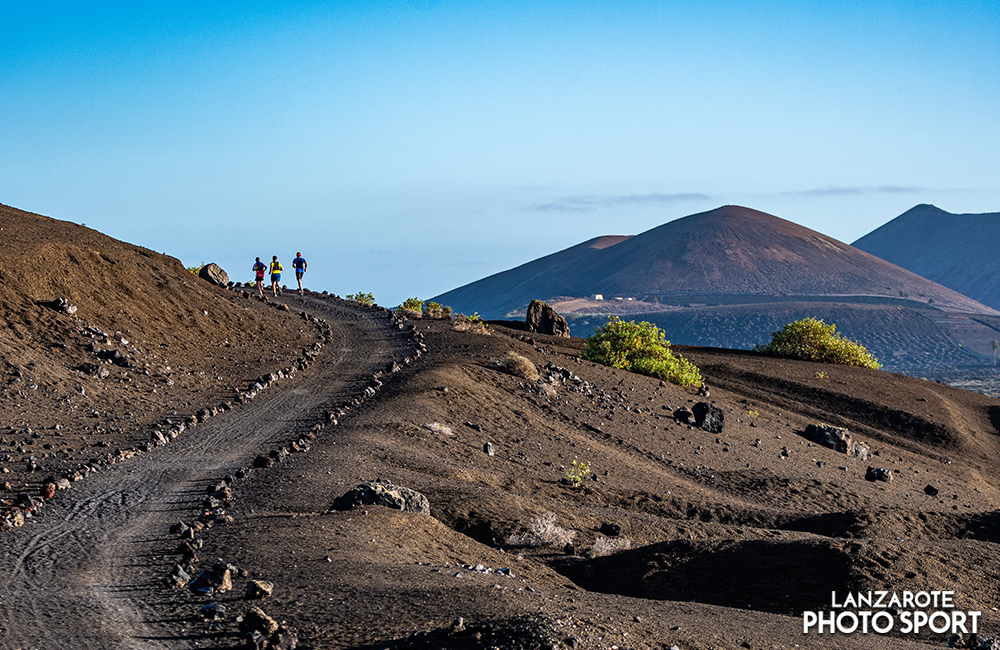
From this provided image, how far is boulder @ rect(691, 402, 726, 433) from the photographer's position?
21.0 metres

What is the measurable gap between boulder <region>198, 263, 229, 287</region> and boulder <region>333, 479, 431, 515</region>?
25889 millimetres

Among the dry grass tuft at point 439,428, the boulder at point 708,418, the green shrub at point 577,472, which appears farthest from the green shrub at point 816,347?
the dry grass tuft at point 439,428

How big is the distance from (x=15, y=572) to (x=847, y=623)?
7.17m

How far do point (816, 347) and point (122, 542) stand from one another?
1154 inches

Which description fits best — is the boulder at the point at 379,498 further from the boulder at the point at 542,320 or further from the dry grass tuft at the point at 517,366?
the boulder at the point at 542,320

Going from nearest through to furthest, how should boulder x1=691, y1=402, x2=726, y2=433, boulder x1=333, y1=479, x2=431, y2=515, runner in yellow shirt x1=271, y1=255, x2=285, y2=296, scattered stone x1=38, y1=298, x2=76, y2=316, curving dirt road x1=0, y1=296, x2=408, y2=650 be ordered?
curving dirt road x1=0, y1=296, x2=408, y2=650 < boulder x1=333, y1=479, x2=431, y2=515 < scattered stone x1=38, y1=298, x2=76, y2=316 < boulder x1=691, y1=402, x2=726, y2=433 < runner in yellow shirt x1=271, y1=255, x2=285, y2=296

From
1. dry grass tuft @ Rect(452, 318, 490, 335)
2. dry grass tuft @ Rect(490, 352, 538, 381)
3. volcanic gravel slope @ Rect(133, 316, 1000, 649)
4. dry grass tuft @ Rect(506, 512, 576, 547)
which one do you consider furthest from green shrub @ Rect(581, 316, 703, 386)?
dry grass tuft @ Rect(506, 512, 576, 547)

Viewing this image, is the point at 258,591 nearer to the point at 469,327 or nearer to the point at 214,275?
the point at 469,327

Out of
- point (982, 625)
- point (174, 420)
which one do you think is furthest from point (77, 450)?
point (982, 625)

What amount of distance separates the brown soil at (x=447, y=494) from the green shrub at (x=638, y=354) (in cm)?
141

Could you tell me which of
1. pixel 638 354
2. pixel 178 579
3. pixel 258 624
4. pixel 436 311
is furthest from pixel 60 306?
pixel 436 311

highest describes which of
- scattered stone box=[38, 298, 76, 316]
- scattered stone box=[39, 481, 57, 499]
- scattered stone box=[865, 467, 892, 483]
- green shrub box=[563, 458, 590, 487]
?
scattered stone box=[38, 298, 76, 316]

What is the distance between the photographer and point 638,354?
26422 millimetres

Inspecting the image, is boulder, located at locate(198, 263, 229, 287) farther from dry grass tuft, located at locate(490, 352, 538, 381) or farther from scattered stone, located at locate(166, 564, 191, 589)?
scattered stone, located at locate(166, 564, 191, 589)
